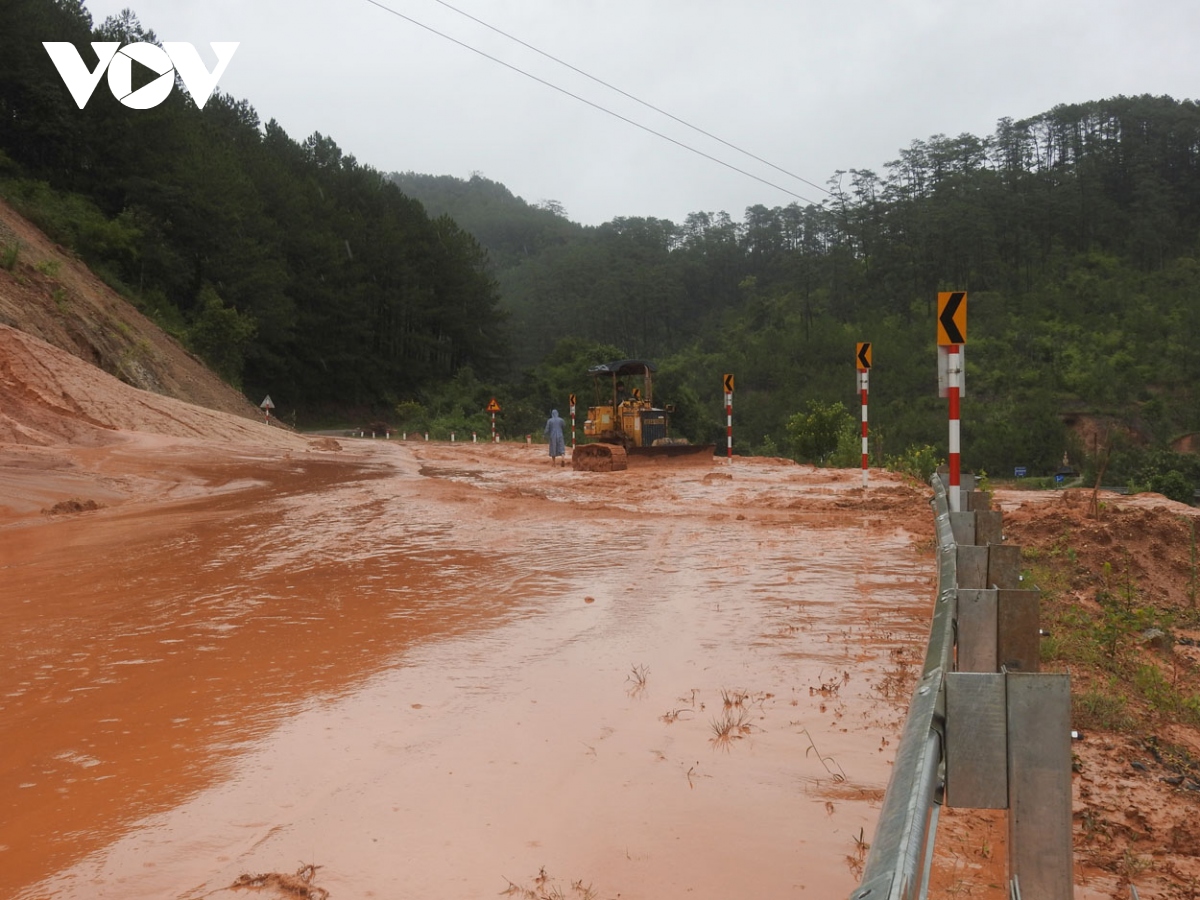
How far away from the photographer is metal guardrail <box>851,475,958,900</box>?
1.41 m

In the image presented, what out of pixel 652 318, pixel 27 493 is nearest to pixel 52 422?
pixel 27 493

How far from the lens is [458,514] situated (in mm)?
11969

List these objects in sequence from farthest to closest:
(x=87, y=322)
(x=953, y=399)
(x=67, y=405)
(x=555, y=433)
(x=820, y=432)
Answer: (x=820, y=432) < (x=555, y=433) < (x=87, y=322) < (x=67, y=405) < (x=953, y=399)

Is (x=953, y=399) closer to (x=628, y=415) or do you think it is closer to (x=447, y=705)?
(x=447, y=705)

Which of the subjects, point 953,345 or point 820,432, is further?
point 820,432

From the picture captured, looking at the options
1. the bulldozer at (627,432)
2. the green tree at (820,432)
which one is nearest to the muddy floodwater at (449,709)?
the bulldozer at (627,432)

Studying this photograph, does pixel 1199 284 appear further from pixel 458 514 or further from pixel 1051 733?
pixel 1051 733

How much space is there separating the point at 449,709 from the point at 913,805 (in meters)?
3.19

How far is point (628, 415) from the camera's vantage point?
22.8m

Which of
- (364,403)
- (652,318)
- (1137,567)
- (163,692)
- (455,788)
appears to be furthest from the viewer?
(652,318)

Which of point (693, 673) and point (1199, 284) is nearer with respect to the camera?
point (693, 673)

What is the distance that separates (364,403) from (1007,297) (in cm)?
4969

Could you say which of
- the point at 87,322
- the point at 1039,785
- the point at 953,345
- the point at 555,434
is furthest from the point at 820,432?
the point at 1039,785

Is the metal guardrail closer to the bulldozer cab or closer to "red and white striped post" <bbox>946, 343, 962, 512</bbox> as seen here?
"red and white striped post" <bbox>946, 343, 962, 512</bbox>
